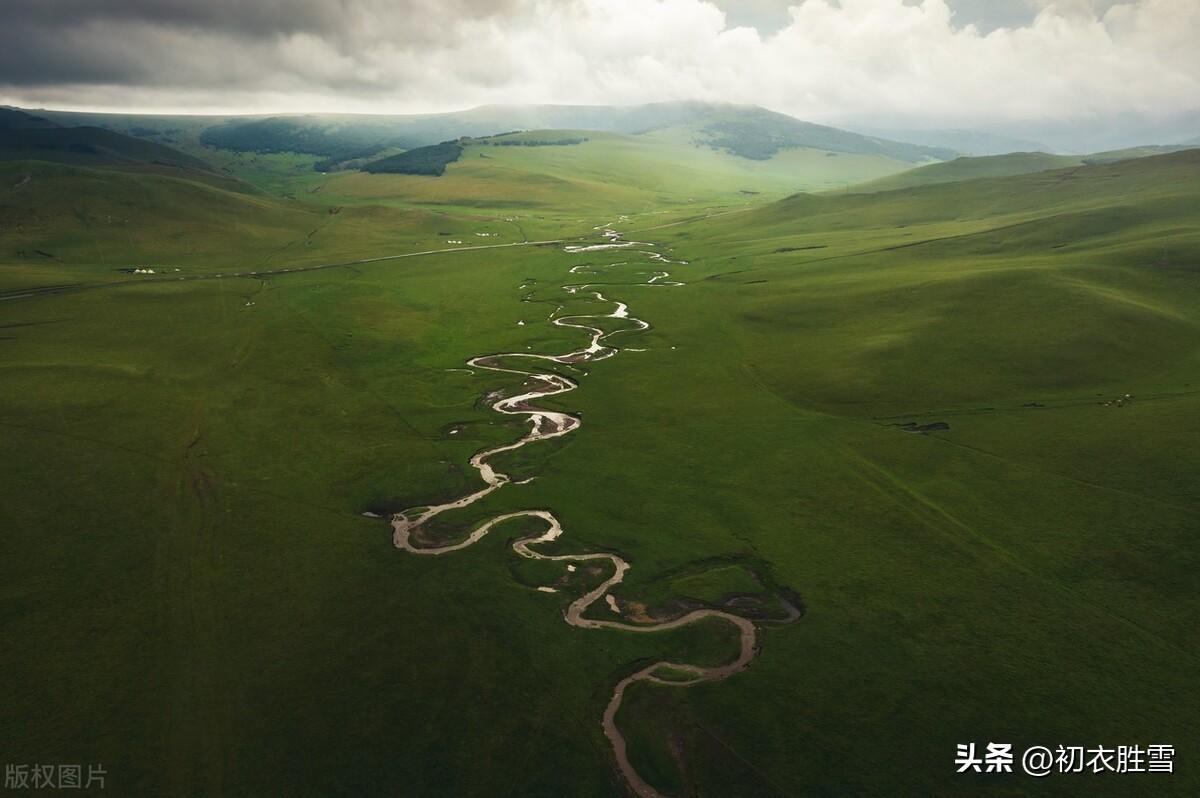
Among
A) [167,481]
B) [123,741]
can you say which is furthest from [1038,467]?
[167,481]

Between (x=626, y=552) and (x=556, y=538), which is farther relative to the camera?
(x=556, y=538)

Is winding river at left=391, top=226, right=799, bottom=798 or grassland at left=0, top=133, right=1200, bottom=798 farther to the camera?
winding river at left=391, top=226, right=799, bottom=798

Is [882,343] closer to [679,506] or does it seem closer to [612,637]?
[679,506]

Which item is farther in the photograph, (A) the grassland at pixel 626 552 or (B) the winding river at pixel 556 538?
(B) the winding river at pixel 556 538
